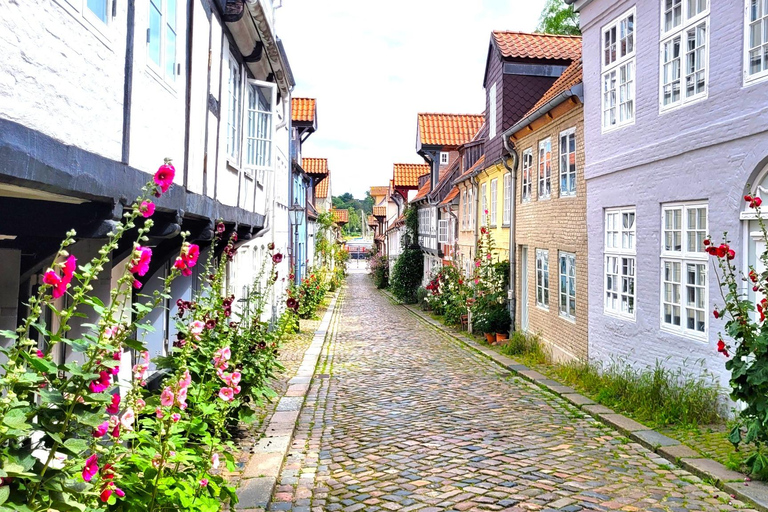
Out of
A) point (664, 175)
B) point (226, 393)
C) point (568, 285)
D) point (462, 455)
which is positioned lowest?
point (462, 455)

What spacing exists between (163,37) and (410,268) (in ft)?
93.8

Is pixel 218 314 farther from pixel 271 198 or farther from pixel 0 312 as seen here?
pixel 271 198

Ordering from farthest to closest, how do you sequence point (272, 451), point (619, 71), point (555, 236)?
point (555, 236)
point (619, 71)
point (272, 451)

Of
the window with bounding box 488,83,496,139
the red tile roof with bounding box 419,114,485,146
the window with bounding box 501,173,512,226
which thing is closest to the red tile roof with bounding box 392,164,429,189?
the red tile roof with bounding box 419,114,485,146

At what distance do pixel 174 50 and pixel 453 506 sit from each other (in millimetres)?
4622

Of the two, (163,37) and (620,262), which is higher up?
(163,37)

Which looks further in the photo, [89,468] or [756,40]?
[756,40]

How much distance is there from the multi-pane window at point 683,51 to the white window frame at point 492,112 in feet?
30.4

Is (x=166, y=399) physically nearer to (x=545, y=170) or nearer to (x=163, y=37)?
(x=163, y=37)

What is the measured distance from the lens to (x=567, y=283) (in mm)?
13180

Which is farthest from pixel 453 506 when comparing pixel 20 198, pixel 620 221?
pixel 620 221

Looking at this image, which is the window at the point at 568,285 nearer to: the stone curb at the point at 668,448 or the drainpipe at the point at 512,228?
the stone curb at the point at 668,448

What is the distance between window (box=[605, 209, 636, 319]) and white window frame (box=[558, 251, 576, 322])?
1.67 m

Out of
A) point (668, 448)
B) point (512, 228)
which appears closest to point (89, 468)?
point (668, 448)
